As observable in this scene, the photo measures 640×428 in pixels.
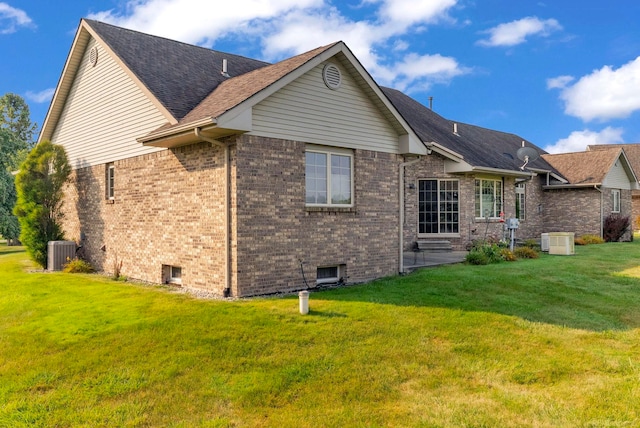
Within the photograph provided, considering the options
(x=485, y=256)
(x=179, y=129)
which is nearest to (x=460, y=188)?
(x=485, y=256)

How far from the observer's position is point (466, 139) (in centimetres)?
2298

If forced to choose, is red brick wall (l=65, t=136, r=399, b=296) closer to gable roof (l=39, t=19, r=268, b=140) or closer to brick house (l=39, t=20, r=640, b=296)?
brick house (l=39, t=20, r=640, b=296)

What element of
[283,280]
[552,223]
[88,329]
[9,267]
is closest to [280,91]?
[283,280]

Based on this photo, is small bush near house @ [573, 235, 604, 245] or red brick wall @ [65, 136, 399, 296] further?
small bush near house @ [573, 235, 604, 245]

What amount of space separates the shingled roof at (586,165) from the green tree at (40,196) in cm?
2352

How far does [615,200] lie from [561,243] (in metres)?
11.5

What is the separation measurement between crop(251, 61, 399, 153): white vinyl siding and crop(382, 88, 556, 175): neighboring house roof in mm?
6383

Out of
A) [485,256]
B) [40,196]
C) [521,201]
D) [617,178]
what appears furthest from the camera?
[617,178]

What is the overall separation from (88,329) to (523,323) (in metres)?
7.24

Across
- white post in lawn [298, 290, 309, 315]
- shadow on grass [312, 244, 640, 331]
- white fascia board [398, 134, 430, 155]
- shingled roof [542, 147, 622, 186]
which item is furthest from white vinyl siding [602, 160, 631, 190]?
white post in lawn [298, 290, 309, 315]

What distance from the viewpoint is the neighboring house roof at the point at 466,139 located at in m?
19.6

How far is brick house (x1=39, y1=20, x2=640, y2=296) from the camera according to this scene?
9.56 meters

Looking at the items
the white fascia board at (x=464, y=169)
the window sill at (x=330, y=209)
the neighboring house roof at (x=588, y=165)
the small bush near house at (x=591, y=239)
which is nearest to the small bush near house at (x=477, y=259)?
the white fascia board at (x=464, y=169)

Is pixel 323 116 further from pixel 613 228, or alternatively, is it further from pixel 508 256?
pixel 613 228
